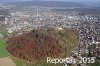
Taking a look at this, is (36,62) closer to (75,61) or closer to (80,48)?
(75,61)

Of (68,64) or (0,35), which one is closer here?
(68,64)

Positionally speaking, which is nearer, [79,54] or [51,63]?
[51,63]

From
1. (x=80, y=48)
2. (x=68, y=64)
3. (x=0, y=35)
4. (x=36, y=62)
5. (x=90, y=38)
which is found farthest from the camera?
(x=0, y=35)

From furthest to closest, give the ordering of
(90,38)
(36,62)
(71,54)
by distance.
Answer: (90,38)
(71,54)
(36,62)

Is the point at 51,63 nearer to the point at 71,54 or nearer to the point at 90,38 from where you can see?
the point at 71,54

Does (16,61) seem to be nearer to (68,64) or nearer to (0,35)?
(68,64)

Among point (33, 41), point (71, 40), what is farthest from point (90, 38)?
point (33, 41)

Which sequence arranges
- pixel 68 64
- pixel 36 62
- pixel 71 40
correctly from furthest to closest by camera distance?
pixel 71 40, pixel 36 62, pixel 68 64

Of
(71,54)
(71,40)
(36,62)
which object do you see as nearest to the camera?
(36,62)

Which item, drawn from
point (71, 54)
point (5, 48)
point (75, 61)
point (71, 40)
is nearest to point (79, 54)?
point (71, 54)
